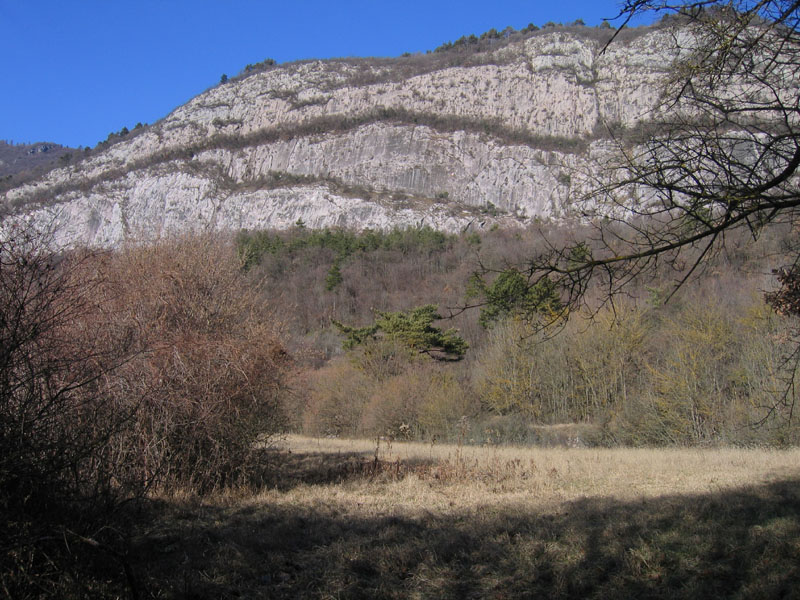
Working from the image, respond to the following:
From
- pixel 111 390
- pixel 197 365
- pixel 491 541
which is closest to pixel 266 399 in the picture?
pixel 197 365

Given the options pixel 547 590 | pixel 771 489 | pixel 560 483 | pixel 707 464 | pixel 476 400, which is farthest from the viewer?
pixel 476 400

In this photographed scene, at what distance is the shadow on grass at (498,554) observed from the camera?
14.8 feet

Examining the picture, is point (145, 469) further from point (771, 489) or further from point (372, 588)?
point (771, 489)

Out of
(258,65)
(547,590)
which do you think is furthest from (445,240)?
(258,65)

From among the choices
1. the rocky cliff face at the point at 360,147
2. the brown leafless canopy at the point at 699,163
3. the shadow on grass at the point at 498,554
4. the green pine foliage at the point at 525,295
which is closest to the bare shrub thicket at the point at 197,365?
the shadow on grass at the point at 498,554

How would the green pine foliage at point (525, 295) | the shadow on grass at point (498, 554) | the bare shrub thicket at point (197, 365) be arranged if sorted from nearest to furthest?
the green pine foliage at point (525, 295) < the shadow on grass at point (498, 554) < the bare shrub thicket at point (197, 365)

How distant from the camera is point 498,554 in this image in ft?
18.0

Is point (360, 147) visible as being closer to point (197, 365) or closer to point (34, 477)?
point (197, 365)

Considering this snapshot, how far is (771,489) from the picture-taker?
7.29m

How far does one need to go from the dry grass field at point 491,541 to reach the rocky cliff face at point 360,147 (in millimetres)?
83330

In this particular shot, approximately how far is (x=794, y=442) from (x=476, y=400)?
650 inches

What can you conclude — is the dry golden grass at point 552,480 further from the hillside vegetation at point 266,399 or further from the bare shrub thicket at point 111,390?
the bare shrub thicket at point 111,390

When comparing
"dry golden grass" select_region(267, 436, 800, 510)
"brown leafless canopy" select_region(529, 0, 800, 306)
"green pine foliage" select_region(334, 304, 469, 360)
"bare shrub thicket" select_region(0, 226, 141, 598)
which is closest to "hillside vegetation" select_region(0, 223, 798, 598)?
"bare shrub thicket" select_region(0, 226, 141, 598)

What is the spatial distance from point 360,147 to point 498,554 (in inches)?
4505
